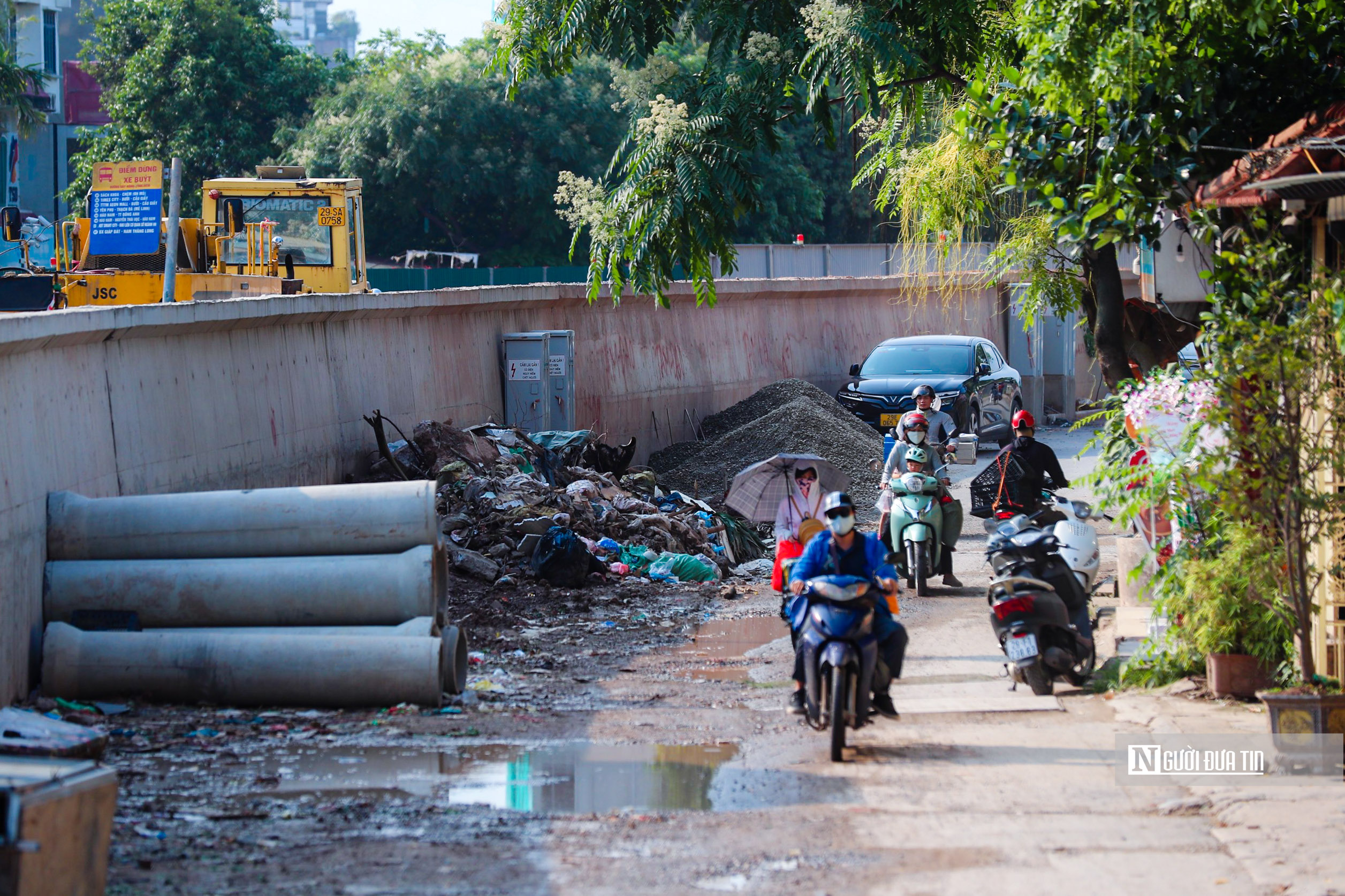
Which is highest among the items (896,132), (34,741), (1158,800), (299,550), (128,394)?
Result: (896,132)

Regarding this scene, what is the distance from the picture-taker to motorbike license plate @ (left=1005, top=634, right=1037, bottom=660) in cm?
849

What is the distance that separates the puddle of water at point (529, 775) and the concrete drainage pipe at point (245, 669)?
0.72 metres

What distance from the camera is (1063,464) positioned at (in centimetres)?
2153

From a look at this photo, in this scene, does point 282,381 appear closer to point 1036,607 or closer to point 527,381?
point 527,381

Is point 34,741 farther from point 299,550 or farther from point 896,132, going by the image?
point 896,132

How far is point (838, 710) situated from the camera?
281 inches

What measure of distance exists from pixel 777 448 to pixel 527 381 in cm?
408

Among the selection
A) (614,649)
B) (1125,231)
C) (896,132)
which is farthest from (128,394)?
(896,132)

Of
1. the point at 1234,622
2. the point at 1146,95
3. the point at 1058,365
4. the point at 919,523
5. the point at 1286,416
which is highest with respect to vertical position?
the point at 1146,95

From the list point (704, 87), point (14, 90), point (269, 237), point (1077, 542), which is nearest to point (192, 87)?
point (14, 90)

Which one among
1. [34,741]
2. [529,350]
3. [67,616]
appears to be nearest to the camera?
[34,741]

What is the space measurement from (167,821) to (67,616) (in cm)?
279

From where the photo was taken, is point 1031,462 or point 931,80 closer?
point 1031,462

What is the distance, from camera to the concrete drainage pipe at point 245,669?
8062mm
